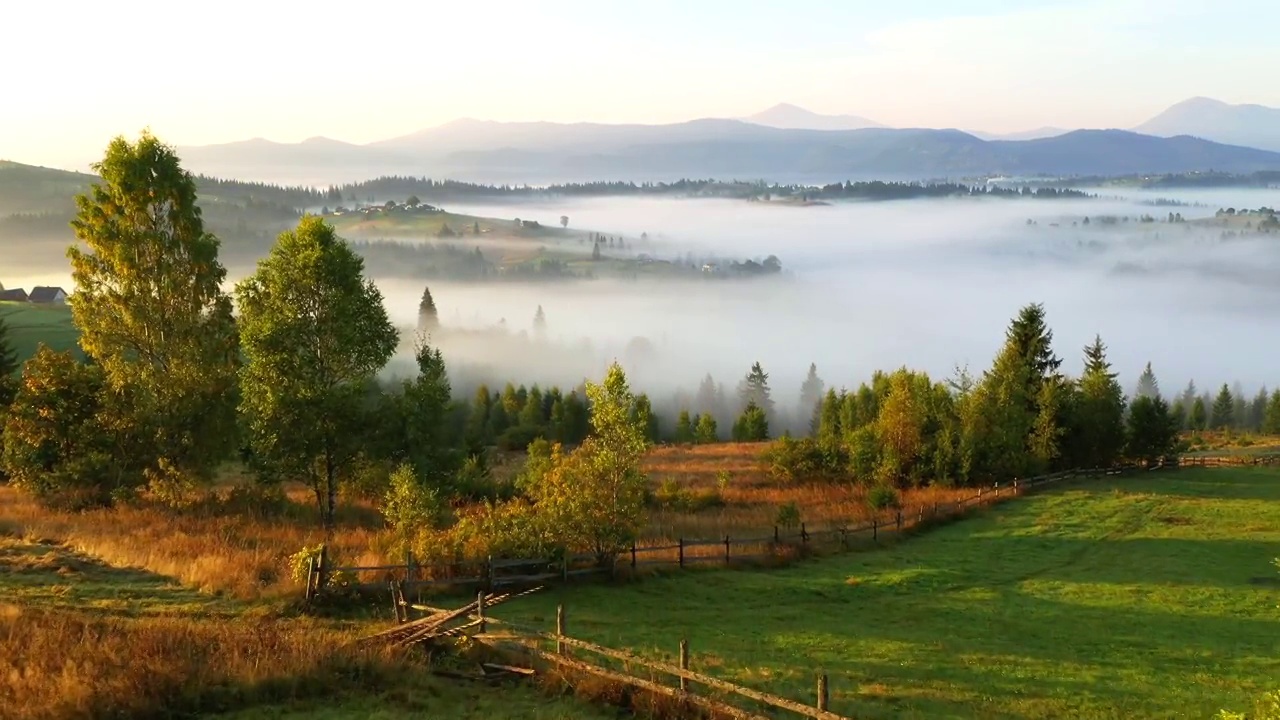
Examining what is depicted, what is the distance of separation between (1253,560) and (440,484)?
107ft

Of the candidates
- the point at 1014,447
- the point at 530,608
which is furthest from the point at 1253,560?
the point at 530,608

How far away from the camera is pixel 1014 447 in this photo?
165 feet

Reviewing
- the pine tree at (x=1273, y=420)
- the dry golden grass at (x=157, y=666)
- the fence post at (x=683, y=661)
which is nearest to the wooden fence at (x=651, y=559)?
the dry golden grass at (x=157, y=666)

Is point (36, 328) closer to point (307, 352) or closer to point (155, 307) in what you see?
point (155, 307)

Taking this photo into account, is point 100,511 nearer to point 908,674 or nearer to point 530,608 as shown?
point 530,608

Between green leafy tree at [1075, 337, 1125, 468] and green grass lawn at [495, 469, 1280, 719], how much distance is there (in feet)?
64.3

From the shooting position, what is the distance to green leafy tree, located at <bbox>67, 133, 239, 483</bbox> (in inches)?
1091

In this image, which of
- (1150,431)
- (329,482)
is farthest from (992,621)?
(1150,431)

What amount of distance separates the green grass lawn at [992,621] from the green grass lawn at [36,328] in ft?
328

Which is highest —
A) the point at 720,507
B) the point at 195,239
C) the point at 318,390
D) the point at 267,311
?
the point at 195,239

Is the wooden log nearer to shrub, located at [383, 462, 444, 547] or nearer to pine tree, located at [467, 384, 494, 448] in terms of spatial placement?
shrub, located at [383, 462, 444, 547]

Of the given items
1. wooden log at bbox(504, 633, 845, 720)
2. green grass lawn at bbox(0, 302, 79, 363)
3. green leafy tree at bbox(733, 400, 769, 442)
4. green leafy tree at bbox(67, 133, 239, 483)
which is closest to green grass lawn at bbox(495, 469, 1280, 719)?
wooden log at bbox(504, 633, 845, 720)

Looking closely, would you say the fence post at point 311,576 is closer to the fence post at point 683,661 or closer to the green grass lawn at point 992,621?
the green grass lawn at point 992,621

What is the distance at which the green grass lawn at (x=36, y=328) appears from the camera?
99.2 meters
